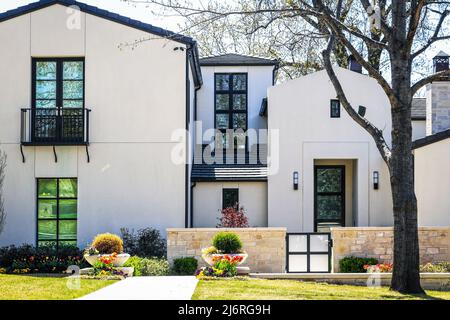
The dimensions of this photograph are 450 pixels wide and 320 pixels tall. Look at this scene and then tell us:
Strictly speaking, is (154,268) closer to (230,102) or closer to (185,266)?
(185,266)

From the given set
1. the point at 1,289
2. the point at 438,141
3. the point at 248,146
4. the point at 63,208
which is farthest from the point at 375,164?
the point at 1,289

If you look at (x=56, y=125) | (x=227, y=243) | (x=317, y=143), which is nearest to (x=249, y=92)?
(x=317, y=143)

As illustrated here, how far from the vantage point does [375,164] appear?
74.2 ft

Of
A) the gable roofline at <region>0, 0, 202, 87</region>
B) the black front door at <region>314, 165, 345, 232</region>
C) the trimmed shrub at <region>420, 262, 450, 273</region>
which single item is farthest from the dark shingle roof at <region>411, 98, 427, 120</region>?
the gable roofline at <region>0, 0, 202, 87</region>

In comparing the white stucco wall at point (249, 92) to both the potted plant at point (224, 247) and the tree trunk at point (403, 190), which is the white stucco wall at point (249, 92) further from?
the tree trunk at point (403, 190)

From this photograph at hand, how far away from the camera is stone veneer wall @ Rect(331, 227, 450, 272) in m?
18.6

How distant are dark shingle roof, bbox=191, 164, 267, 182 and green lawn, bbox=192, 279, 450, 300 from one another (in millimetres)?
7526

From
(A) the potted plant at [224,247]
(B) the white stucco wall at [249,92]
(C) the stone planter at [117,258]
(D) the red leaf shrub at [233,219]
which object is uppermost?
(B) the white stucco wall at [249,92]

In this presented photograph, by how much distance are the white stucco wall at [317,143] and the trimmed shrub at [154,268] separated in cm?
559

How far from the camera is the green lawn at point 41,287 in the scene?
11969 millimetres

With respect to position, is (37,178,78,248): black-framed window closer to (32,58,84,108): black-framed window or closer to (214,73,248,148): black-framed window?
(32,58,84,108): black-framed window

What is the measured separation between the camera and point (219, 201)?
23.2 meters

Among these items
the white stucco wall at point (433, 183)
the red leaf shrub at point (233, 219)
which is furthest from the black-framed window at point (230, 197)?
the white stucco wall at point (433, 183)
